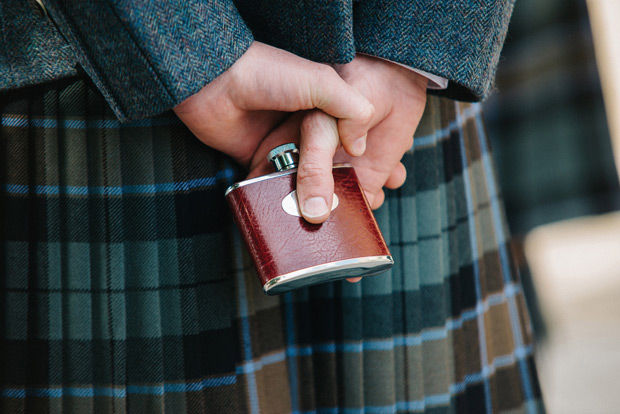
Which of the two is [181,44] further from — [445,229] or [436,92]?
[445,229]

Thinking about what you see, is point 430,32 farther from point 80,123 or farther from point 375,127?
point 80,123

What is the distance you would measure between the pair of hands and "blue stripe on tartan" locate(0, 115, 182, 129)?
0.04 metres

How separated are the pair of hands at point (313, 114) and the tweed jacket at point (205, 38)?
0.03 meters

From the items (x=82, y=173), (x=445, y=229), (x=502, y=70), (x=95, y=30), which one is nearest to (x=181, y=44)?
(x=95, y=30)

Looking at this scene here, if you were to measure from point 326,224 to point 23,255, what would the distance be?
324 mm

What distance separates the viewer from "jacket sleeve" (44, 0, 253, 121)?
0.47 metres

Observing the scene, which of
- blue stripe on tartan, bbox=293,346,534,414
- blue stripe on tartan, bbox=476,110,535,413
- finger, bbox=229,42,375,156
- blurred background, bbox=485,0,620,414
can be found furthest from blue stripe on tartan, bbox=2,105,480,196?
blurred background, bbox=485,0,620,414

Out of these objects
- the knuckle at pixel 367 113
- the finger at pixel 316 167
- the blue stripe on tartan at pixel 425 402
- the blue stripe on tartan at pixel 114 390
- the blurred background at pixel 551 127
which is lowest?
the blue stripe on tartan at pixel 425 402

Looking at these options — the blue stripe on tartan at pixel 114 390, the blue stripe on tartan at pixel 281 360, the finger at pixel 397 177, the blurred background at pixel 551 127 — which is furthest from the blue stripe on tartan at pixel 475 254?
the blurred background at pixel 551 127

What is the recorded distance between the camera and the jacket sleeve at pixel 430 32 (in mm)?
565

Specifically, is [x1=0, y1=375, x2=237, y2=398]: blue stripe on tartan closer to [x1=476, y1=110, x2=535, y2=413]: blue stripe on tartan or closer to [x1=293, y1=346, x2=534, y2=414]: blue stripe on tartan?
[x1=293, y1=346, x2=534, y2=414]: blue stripe on tartan

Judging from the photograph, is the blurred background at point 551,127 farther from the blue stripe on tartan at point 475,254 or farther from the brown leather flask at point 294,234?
the brown leather flask at point 294,234

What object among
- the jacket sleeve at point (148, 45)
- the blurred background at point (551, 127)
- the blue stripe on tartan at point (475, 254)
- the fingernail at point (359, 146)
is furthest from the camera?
the blurred background at point (551, 127)

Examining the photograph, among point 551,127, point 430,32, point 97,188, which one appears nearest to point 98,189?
point 97,188
